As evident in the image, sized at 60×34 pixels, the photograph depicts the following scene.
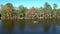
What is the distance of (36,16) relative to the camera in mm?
70000

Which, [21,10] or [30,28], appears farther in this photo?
[21,10]

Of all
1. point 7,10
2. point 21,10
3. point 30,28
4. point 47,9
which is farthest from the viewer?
point 47,9

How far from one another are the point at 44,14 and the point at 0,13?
2372 centimetres

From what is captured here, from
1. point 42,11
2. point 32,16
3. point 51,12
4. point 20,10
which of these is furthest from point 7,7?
point 51,12

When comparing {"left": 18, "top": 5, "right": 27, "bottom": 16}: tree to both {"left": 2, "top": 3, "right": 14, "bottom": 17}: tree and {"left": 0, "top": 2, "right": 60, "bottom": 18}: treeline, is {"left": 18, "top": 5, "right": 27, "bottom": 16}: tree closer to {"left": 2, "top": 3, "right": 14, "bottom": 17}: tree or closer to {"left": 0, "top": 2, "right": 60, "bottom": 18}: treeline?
{"left": 0, "top": 2, "right": 60, "bottom": 18}: treeline

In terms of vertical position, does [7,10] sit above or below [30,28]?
above

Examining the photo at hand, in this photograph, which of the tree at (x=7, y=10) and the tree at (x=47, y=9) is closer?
the tree at (x=7, y=10)

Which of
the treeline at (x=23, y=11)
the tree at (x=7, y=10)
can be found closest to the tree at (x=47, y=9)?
the treeline at (x=23, y=11)

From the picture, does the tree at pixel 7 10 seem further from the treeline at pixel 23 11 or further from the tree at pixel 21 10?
the tree at pixel 21 10

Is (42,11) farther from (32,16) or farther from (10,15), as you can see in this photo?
(10,15)

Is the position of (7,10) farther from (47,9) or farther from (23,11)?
(47,9)

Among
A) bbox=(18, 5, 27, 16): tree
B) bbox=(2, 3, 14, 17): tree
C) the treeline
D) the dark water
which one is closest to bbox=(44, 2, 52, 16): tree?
the treeline

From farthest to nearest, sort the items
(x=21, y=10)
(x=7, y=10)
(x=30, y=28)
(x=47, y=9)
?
1. (x=47, y=9)
2. (x=21, y=10)
3. (x=7, y=10)
4. (x=30, y=28)

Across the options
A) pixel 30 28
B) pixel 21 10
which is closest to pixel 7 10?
pixel 21 10
